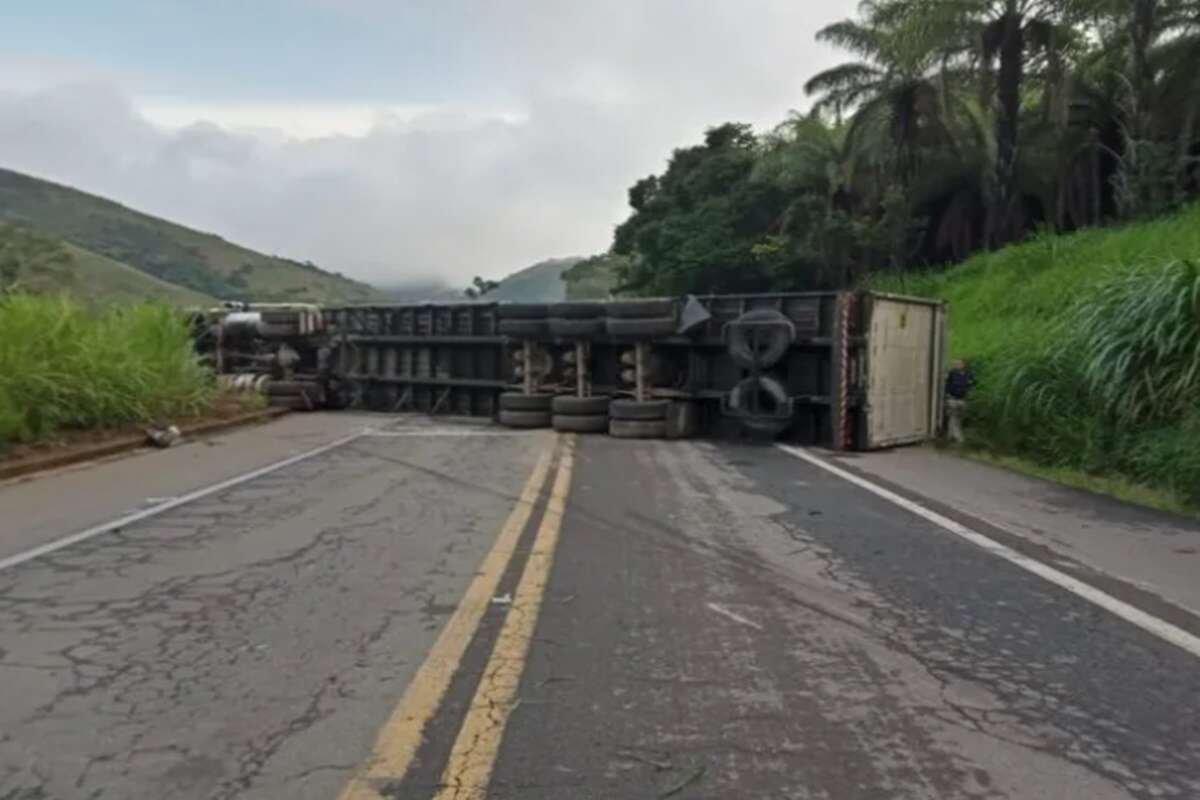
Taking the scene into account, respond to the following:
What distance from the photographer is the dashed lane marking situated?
3.71m

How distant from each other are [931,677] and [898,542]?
3250 millimetres

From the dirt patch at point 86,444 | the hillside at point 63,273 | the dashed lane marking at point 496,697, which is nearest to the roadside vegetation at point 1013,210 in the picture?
the dashed lane marking at point 496,697

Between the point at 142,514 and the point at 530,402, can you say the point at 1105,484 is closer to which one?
the point at 142,514

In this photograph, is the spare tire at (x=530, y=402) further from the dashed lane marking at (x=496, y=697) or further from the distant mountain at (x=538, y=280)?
the distant mountain at (x=538, y=280)

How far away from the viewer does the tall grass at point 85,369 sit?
44.9 ft

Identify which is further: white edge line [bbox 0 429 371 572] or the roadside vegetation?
the roadside vegetation

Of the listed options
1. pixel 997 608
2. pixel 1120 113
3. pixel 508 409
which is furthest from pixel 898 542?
pixel 1120 113

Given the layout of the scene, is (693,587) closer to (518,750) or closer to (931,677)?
(931,677)

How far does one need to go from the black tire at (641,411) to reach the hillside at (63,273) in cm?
994

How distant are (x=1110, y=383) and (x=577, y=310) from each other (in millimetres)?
8587

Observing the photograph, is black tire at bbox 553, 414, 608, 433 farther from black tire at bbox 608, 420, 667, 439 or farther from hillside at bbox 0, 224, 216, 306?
hillside at bbox 0, 224, 216, 306

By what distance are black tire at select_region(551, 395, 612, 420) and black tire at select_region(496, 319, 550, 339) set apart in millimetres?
1430

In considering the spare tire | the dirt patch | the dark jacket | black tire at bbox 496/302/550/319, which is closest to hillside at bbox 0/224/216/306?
the dirt patch

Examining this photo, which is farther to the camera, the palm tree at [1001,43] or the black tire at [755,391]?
the palm tree at [1001,43]
